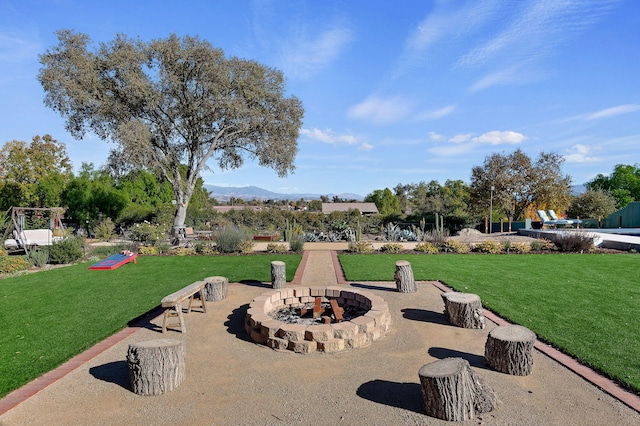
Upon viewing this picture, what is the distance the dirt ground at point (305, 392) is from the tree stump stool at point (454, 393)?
0.09 meters

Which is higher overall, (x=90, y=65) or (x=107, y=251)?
(x=90, y=65)

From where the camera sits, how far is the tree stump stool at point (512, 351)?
4.04m

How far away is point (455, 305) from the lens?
19.0 ft

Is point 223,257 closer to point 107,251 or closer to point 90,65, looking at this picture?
point 107,251

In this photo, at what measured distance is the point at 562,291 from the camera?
25.6 feet

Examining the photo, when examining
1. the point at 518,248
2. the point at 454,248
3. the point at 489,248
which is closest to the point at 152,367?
the point at 454,248

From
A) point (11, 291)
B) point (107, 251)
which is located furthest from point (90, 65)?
point (11, 291)

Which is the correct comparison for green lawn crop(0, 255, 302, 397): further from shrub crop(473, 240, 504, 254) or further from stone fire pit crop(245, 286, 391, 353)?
shrub crop(473, 240, 504, 254)

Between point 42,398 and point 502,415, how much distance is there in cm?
460

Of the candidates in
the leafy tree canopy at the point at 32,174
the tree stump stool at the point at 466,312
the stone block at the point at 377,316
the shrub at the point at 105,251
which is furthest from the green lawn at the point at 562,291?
the leafy tree canopy at the point at 32,174

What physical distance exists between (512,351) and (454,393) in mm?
1258

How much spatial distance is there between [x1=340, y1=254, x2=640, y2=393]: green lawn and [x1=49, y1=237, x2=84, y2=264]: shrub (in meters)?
9.63

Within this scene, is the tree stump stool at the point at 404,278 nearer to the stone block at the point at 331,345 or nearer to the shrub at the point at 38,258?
the stone block at the point at 331,345

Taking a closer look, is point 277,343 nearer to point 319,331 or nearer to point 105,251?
point 319,331
